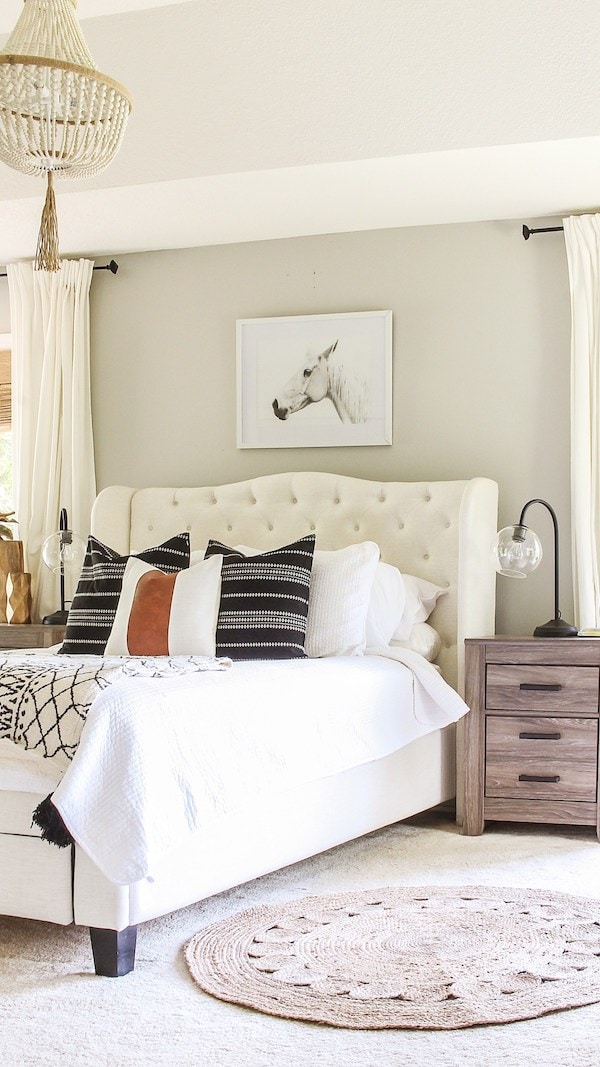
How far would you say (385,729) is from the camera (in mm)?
3408

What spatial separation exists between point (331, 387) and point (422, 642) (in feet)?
3.87

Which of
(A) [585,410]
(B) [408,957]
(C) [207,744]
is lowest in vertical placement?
(B) [408,957]

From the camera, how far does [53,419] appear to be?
16.1 feet

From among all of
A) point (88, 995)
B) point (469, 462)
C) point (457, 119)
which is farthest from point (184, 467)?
point (88, 995)

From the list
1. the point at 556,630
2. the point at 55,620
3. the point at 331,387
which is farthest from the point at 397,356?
the point at 55,620

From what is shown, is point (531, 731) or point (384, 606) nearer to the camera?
point (531, 731)

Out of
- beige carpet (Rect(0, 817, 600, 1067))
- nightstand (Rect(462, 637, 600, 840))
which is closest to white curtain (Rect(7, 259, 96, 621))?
nightstand (Rect(462, 637, 600, 840))

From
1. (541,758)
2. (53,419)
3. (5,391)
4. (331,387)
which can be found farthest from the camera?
(5,391)

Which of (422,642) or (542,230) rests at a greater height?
(542,230)

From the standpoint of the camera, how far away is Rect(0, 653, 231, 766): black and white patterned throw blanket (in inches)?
93.4

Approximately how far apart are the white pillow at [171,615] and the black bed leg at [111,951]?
127 cm

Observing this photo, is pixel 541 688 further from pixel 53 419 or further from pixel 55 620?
pixel 53 419

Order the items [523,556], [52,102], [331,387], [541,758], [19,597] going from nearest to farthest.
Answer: [52,102] → [541,758] → [523,556] → [331,387] → [19,597]

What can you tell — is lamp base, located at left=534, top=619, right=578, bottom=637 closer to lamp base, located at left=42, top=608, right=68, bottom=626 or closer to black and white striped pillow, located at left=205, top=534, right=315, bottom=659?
black and white striped pillow, located at left=205, top=534, right=315, bottom=659
